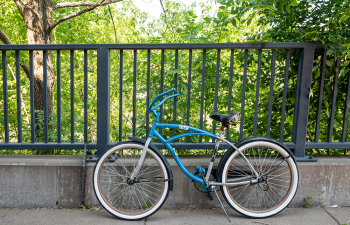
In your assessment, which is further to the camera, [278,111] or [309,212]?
[278,111]

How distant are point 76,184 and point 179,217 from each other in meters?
1.16

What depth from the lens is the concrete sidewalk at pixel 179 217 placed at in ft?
8.41

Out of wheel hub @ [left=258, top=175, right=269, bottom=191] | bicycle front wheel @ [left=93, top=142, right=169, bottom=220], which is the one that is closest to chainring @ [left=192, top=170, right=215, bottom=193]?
bicycle front wheel @ [left=93, top=142, right=169, bottom=220]

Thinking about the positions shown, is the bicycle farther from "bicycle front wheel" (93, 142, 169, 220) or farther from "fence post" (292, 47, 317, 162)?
"fence post" (292, 47, 317, 162)

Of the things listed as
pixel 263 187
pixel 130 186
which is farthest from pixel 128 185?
pixel 263 187

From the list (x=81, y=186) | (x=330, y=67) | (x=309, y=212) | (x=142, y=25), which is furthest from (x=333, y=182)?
(x=142, y=25)

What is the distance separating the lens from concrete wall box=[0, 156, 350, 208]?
281 cm

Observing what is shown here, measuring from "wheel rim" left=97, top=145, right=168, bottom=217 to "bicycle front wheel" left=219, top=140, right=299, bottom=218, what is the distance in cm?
73

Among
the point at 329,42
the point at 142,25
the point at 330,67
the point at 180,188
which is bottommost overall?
the point at 180,188

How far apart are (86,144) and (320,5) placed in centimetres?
320

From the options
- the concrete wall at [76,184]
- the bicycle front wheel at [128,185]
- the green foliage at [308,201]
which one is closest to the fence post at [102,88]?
the bicycle front wheel at [128,185]

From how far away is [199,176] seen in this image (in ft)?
8.82

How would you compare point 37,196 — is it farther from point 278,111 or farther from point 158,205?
point 278,111

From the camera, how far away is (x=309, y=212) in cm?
277
